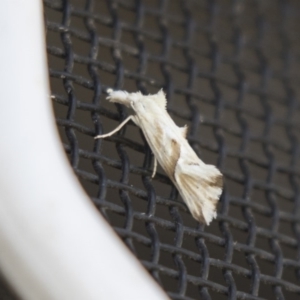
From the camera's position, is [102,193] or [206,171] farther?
[206,171]

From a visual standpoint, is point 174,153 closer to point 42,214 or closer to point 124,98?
point 124,98

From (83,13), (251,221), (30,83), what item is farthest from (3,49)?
(251,221)

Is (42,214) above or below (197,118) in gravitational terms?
below

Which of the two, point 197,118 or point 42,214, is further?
point 197,118

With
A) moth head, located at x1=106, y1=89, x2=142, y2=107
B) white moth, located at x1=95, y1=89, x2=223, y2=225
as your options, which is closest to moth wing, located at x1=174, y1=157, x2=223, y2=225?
white moth, located at x1=95, y1=89, x2=223, y2=225

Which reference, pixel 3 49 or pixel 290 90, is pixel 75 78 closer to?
pixel 3 49

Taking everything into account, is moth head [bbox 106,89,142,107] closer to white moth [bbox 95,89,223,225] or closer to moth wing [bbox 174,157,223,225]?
white moth [bbox 95,89,223,225]

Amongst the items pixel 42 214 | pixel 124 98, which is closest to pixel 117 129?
pixel 124 98
